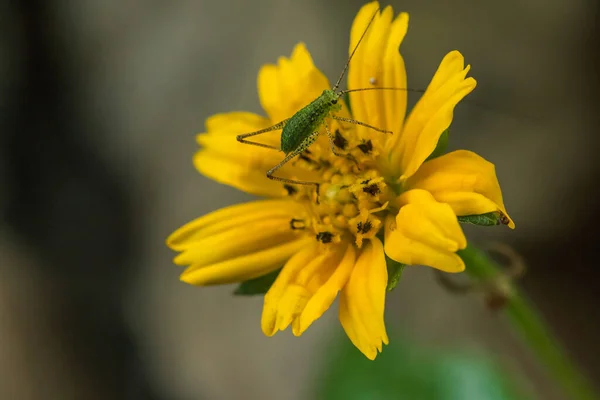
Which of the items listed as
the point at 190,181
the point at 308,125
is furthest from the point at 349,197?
the point at 190,181

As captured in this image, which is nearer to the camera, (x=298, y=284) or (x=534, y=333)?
(x=298, y=284)

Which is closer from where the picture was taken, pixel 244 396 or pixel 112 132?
pixel 244 396

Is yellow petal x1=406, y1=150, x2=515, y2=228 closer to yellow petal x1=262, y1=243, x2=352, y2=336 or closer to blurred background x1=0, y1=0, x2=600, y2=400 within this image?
yellow petal x1=262, y1=243, x2=352, y2=336

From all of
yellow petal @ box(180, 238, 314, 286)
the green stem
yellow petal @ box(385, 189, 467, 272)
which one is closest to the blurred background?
the green stem

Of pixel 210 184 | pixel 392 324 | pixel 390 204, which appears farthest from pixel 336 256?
pixel 210 184

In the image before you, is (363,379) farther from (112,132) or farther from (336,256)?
(112,132)

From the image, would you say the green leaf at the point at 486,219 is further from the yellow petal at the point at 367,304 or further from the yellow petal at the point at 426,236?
the yellow petal at the point at 367,304

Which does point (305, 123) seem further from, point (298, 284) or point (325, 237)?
point (298, 284)

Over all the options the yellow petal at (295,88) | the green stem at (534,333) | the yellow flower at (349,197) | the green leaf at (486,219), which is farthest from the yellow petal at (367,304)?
the yellow petal at (295,88)
